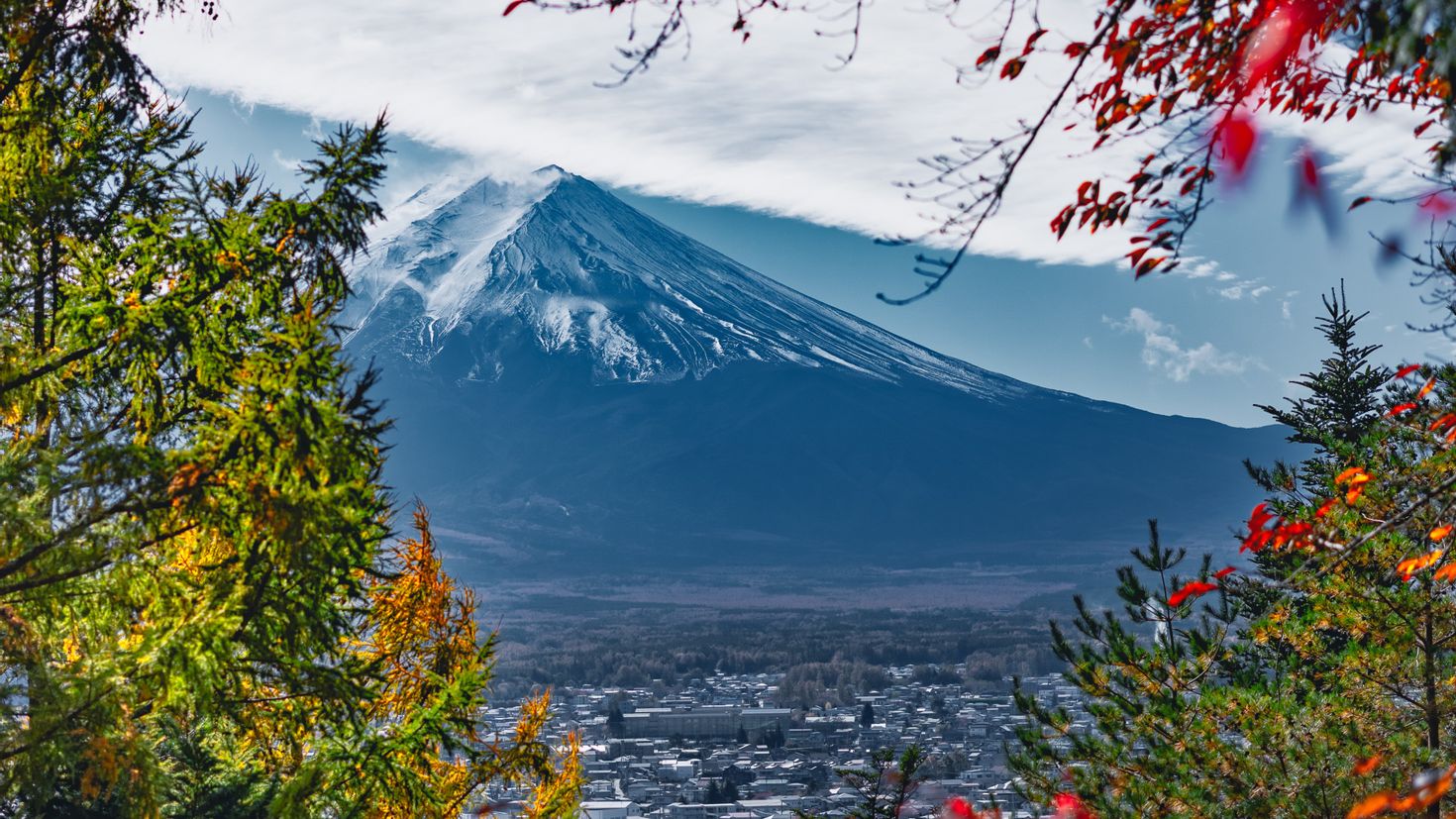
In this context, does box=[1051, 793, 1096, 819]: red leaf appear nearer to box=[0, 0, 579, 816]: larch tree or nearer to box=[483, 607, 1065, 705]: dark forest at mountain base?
box=[0, 0, 579, 816]: larch tree

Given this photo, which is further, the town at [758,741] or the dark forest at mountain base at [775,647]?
the dark forest at mountain base at [775,647]

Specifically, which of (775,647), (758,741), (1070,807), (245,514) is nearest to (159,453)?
(245,514)

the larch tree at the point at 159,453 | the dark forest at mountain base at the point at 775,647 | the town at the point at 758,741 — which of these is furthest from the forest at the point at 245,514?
the dark forest at mountain base at the point at 775,647

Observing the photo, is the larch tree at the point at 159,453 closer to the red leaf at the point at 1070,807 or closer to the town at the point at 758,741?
the red leaf at the point at 1070,807

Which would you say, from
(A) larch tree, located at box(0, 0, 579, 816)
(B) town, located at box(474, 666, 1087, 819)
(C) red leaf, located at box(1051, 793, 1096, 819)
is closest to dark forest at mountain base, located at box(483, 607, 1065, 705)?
(B) town, located at box(474, 666, 1087, 819)

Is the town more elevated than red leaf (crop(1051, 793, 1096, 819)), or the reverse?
red leaf (crop(1051, 793, 1096, 819))

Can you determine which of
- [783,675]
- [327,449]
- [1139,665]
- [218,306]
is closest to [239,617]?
[327,449]

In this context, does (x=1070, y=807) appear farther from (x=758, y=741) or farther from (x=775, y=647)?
(x=775, y=647)

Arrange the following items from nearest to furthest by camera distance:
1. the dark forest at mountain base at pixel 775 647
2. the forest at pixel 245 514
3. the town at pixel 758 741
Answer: the forest at pixel 245 514 < the town at pixel 758 741 < the dark forest at mountain base at pixel 775 647
